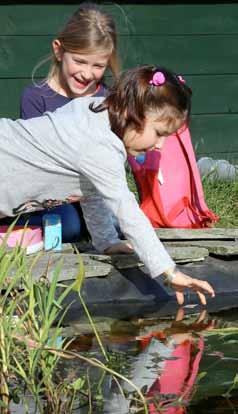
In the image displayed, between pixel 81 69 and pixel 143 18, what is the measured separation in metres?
1.80

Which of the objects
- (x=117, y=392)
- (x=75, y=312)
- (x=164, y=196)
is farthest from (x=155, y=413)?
(x=164, y=196)

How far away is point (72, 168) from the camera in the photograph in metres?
4.71

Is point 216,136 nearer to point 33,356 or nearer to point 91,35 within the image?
point 91,35

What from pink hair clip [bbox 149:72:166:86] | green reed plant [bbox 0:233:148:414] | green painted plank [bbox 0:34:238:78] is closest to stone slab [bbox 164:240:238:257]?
pink hair clip [bbox 149:72:166:86]

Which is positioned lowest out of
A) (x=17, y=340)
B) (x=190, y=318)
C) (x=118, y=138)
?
(x=190, y=318)

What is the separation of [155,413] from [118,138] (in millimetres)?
1235

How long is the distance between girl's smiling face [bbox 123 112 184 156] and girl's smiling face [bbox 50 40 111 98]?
907 mm

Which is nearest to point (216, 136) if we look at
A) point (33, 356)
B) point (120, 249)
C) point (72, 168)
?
point (120, 249)

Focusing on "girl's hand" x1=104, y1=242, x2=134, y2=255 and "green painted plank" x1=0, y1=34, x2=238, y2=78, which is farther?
"green painted plank" x1=0, y1=34, x2=238, y2=78

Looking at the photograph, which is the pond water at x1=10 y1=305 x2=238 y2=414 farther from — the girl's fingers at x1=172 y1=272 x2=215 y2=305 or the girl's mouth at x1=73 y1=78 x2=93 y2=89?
the girl's mouth at x1=73 y1=78 x2=93 y2=89

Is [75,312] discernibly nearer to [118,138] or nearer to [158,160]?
[118,138]

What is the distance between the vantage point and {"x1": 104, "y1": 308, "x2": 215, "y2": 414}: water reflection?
3812 millimetres

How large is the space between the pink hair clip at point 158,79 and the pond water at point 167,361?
0.99 metres

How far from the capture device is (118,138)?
457 cm
